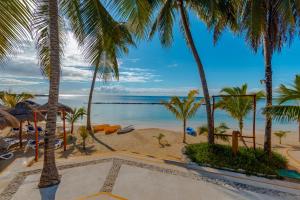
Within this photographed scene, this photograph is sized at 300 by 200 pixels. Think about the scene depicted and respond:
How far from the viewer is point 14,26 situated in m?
2.75

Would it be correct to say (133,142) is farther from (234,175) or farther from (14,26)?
(14,26)

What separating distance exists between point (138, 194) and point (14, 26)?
367cm

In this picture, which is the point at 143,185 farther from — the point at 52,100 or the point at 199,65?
the point at 199,65

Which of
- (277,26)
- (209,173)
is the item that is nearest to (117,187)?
(209,173)

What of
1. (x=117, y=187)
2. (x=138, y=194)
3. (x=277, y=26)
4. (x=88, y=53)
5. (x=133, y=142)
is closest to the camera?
(x=138, y=194)

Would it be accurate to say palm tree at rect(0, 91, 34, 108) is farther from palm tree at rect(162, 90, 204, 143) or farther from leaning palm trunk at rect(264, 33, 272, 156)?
leaning palm trunk at rect(264, 33, 272, 156)

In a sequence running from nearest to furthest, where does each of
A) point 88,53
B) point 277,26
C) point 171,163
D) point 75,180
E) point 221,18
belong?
point 75,180, point 88,53, point 171,163, point 277,26, point 221,18

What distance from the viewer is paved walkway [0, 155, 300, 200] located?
3.54m

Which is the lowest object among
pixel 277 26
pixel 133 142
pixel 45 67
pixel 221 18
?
pixel 133 142

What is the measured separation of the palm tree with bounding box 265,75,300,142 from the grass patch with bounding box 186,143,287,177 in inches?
57.0

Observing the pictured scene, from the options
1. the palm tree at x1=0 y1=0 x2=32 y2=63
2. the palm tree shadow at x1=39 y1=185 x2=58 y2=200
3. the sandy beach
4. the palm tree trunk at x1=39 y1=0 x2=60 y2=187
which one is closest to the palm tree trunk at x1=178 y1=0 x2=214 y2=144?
the sandy beach

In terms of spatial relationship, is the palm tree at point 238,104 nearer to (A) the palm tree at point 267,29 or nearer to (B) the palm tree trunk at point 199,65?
(B) the palm tree trunk at point 199,65

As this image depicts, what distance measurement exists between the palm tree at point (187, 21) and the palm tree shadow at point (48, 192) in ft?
16.9

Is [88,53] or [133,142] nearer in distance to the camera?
[88,53]
